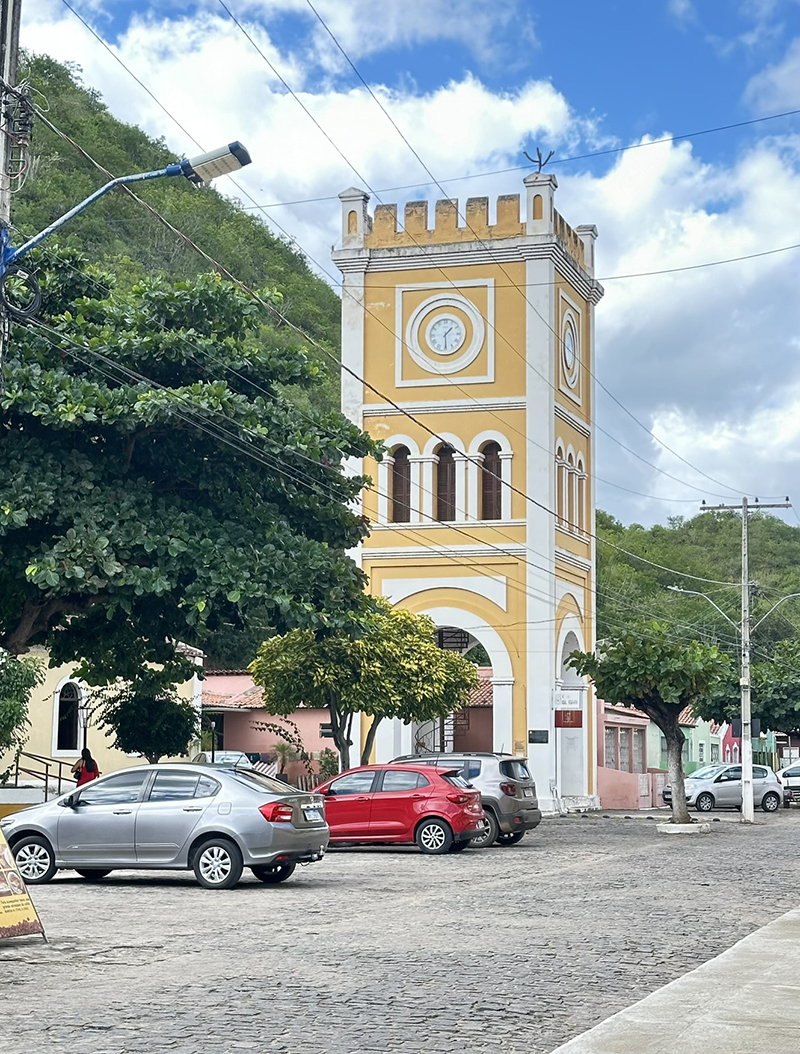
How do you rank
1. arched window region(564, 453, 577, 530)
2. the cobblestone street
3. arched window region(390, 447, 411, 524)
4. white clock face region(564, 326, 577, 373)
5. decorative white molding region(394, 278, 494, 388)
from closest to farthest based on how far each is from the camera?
the cobblestone street < decorative white molding region(394, 278, 494, 388) < arched window region(390, 447, 411, 524) < arched window region(564, 453, 577, 530) < white clock face region(564, 326, 577, 373)

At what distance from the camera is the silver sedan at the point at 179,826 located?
60.4 feet

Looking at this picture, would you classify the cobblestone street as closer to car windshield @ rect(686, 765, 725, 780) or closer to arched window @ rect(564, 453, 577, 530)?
arched window @ rect(564, 453, 577, 530)

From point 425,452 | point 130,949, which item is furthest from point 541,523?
point 130,949

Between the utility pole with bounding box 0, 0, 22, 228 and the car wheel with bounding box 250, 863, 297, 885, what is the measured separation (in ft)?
28.5

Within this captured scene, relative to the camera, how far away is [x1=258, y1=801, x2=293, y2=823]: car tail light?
1834 cm

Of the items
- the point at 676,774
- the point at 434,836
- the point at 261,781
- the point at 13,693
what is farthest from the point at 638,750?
the point at 261,781

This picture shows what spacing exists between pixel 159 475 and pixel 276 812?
9155mm

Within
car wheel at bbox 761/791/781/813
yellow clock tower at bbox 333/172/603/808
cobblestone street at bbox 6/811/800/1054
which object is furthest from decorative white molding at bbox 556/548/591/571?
cobblestone street at bbox 6/811/800/1054

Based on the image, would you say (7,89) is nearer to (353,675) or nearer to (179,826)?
(179,826)

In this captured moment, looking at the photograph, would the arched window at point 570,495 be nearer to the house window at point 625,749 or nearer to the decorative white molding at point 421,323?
the decorative white molding at point 421,323

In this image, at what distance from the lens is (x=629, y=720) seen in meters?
62.3

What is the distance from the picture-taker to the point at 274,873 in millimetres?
19406

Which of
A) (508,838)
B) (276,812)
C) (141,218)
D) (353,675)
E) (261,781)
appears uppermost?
(141,218)

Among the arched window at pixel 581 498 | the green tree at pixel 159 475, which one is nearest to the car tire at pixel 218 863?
the green tree at pixel 159 475
